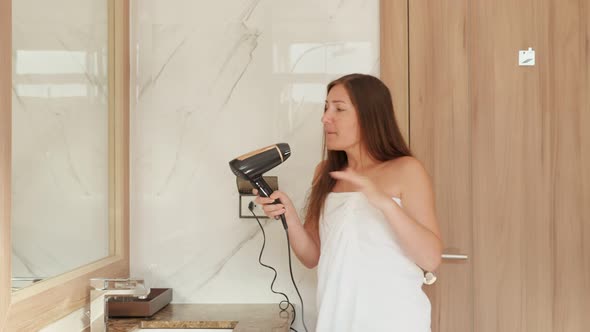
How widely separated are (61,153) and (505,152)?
1.44 meters

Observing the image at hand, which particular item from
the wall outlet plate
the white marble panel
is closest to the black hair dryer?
the white marble panel

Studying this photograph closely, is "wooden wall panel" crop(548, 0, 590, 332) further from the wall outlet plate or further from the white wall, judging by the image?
the white wall

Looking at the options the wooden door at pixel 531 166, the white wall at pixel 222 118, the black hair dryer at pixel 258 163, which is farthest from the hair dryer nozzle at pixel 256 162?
the wooden door at pixel 531 166

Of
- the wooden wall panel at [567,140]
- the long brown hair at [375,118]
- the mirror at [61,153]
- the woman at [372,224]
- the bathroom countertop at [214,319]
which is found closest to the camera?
the mirror at [61,153]

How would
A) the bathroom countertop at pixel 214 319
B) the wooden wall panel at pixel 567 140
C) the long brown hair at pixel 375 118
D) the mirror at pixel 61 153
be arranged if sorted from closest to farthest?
the mirror at pixel 61 153 < the long brown hair at pixel 375 118 < the bathroom countertop at pixel 214 319 < the wooden wall panel at pixel 567 140

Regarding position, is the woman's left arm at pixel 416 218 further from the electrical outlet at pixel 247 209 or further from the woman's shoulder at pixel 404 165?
the electrical outlet at pixel 247 209

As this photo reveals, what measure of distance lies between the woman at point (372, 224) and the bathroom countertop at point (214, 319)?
27cm

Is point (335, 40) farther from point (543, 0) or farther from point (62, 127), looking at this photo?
point (62, 127)

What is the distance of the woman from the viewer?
1.40 metres

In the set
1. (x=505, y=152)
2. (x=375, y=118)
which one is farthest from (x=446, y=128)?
(x=375, y=118)

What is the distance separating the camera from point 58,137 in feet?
5.06

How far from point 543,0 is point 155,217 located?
5.14ft

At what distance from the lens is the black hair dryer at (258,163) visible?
1.49 meters

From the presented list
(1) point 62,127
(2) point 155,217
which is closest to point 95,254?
(2) point 155,217
